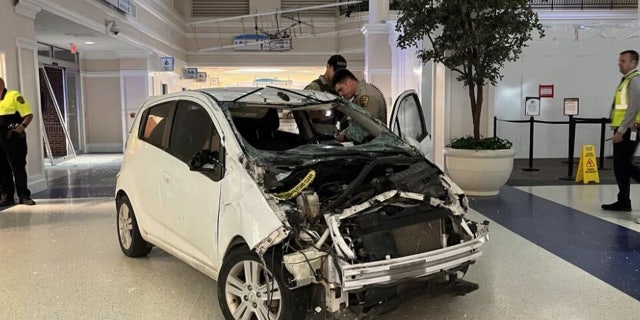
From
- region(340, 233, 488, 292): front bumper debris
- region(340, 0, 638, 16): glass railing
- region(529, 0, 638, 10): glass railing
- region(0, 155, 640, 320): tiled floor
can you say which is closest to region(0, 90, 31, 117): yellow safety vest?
region(0, 155, 640, 320): tiled floor

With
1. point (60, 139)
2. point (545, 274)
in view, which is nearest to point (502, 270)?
point (545, 274)

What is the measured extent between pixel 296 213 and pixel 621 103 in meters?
4.77

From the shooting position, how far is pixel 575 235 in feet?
17.6

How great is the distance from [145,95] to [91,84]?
1693 mm

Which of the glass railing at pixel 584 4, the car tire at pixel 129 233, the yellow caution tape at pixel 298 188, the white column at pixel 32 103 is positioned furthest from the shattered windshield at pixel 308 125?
the glass railing at pixel 584 4

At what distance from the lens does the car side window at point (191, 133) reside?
3529mm

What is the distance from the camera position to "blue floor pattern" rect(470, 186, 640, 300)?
14.0 ft

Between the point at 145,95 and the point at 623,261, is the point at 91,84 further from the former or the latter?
the point at 623,261

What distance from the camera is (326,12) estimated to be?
1948cm

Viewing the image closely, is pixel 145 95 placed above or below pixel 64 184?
above

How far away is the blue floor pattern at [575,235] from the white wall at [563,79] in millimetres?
5063

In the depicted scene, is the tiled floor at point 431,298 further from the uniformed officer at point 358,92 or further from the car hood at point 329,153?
A: the uniformed officer at point 358,92

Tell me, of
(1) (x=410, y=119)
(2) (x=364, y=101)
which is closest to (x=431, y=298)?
(1) (x=410, y=119)

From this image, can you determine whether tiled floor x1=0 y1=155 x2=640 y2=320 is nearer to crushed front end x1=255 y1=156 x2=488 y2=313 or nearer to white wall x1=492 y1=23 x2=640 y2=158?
crushed front end x1=255 y1=156 x2=488 y2=313
